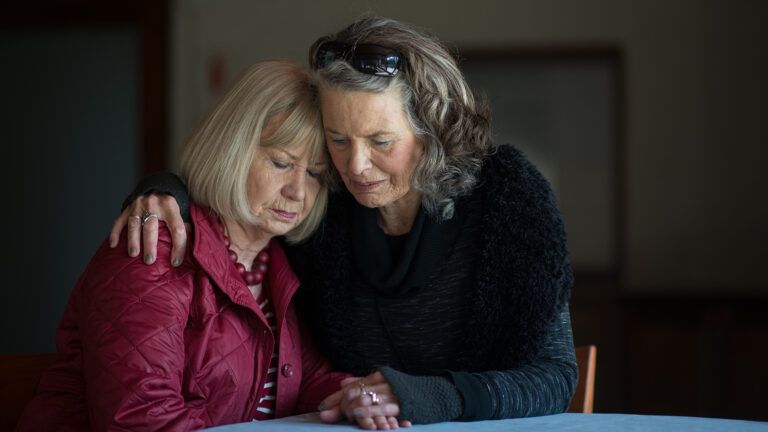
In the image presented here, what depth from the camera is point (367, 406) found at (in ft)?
4.96

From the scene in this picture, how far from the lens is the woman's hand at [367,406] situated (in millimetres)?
1500

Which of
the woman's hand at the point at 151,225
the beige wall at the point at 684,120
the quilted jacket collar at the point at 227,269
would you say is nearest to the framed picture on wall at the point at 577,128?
the beige wall at the point at 684,120

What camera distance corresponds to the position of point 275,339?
192 cm

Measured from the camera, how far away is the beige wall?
4.76 m

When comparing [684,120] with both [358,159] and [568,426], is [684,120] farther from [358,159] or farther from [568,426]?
[568,426]

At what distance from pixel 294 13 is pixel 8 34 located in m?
1.81

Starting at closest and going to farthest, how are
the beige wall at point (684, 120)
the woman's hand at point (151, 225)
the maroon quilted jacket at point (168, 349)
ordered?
the maroon quilted jacket at point (168, 349)
the woman's hand at point (151, 225)
the beige wall at point (684, 120)

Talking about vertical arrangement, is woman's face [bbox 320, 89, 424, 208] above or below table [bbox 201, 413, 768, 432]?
above

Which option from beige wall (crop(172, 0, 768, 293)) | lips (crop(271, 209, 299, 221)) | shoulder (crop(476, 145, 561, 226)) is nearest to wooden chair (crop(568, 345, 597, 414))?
shoulder (crop(476, 145, 561, 226))

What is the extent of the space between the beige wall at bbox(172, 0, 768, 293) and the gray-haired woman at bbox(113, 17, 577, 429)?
9.73 ft

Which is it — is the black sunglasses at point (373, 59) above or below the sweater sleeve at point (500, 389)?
above

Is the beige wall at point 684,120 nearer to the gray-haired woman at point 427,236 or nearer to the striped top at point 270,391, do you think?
the gray-haired woman at point 427,236

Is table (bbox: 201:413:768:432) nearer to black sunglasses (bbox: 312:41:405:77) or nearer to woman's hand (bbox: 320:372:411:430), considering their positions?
woman's hand (bbox: 320:372:411:430)

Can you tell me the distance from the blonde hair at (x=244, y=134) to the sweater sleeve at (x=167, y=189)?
0.10 ft
